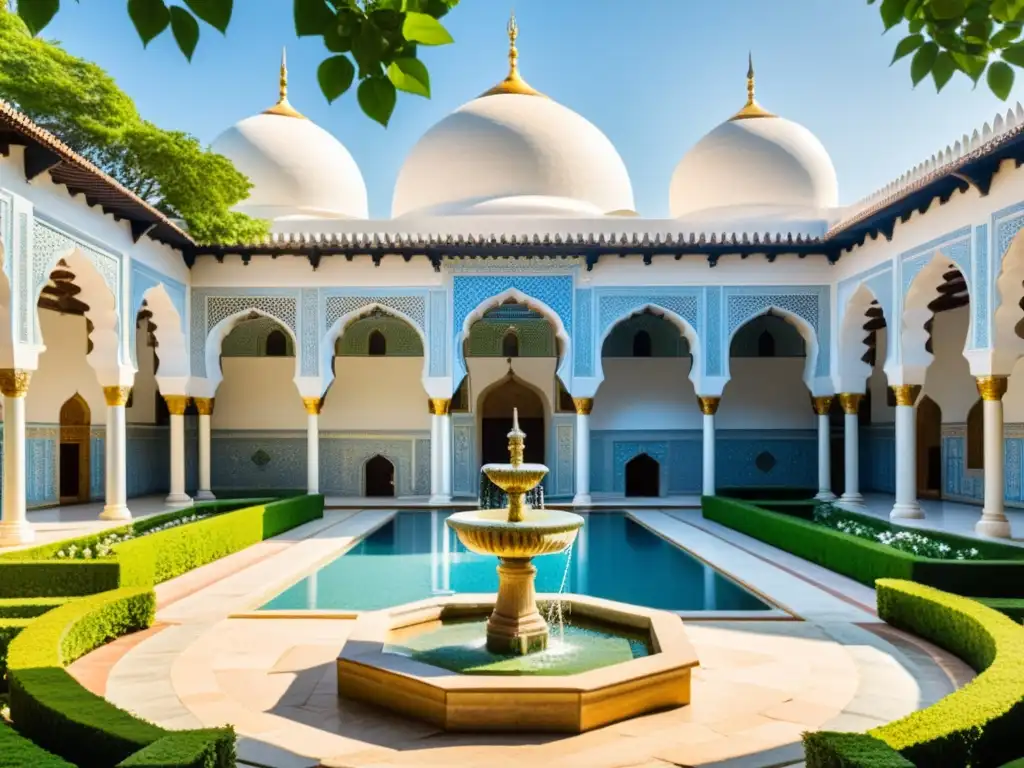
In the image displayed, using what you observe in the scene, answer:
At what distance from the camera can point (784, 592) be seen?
8.48 meters

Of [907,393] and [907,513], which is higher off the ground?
[907,393]

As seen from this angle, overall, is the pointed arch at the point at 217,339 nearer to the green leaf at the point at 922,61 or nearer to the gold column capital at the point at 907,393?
the gold column capital at the point at 907,393

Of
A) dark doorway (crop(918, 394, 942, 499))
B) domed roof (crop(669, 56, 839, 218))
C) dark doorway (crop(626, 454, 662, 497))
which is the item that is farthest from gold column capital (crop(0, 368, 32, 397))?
dark doorway (crop(918, 394, 942, 499))

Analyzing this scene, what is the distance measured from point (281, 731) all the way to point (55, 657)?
1491 mm

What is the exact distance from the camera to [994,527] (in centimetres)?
1113

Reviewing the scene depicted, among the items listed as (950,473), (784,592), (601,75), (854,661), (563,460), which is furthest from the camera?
(563,460)

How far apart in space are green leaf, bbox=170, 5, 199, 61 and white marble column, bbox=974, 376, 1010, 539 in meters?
11.6

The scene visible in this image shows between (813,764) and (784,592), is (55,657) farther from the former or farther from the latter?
(784,592)

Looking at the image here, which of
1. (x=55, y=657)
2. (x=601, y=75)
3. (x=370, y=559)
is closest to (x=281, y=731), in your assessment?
(x=55, y=657)

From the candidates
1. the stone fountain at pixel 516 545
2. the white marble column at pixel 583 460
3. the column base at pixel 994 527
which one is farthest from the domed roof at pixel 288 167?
the stone fountain at pixel 516 545

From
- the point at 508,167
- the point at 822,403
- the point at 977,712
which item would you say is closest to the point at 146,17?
the point at 977,712

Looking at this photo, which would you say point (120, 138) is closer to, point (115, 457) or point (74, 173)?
point (115, 457)

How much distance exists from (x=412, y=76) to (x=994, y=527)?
37.7 feet

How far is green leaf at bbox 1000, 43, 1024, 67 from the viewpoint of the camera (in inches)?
87.9
